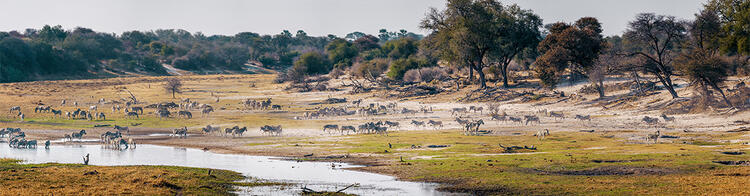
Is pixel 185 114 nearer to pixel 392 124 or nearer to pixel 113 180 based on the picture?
pixel 392 124

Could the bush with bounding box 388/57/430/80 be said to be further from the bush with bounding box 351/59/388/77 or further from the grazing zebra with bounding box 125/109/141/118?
the grazing zebra with bounding box 125/109/141/118

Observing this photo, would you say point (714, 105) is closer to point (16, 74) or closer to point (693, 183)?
point (693, 183)

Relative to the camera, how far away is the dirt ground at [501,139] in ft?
66.0

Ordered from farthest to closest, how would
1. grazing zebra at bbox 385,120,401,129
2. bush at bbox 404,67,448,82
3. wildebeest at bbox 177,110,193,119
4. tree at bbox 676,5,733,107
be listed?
1. bush at bbox 404,67,448,82
2. wildebeest at bbox 177,110,193,119
3. grazing zebra at bbox 385,120,401,129
4. tree at bbox 676,5,733,107

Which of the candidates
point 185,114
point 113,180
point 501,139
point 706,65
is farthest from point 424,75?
point 113,180

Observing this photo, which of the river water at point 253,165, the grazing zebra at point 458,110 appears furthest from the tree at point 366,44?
the river water at point 253,165

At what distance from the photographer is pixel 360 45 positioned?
146 metres

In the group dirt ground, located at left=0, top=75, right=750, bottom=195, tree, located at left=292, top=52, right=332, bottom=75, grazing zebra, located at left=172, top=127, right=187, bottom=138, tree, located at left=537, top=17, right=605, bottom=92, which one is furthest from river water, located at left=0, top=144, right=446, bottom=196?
tree, located at left=292, top=52, right=332, bottom=75

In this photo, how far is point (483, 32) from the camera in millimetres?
64688

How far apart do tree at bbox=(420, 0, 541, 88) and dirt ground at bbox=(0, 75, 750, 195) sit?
12.8 feet

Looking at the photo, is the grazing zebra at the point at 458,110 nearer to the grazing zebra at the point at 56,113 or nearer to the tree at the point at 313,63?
the grazing zebra at the point at 56,113

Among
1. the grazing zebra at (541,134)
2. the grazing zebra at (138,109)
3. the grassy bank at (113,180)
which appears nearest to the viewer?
the grassy bank at (113,180)

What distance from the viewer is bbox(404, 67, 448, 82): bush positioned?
77.0m

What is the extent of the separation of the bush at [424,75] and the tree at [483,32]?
28.0 ft
